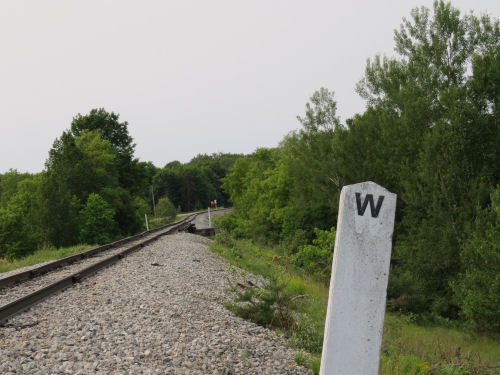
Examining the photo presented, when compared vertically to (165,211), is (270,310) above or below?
above

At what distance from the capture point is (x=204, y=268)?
12953 millimetres

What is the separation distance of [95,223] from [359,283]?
33060 millimetres

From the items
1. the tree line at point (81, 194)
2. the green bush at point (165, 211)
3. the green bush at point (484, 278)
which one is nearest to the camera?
the green bush at point (484, 278)

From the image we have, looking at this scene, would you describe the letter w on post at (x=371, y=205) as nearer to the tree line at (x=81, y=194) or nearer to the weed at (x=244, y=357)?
the weed at (x=244, y=357)

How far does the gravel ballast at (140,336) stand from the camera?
481 centimetres

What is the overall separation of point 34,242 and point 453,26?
2995cm

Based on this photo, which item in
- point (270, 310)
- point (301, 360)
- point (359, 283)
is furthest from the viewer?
point (270, 310)

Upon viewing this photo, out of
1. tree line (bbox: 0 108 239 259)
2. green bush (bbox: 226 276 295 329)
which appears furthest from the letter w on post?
tree line (bbox: 0 108 239 259)

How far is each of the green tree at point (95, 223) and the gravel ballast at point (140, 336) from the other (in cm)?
2419

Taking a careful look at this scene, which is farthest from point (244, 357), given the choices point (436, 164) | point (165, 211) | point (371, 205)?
point (165, 211)

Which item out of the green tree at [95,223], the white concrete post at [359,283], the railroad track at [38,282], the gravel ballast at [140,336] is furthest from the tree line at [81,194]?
the white concrete post at [359,283]

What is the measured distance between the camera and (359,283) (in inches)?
99.3

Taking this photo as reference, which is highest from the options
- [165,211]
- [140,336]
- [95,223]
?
[140,336]

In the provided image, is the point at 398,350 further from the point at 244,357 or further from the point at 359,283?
the point at 359,283
